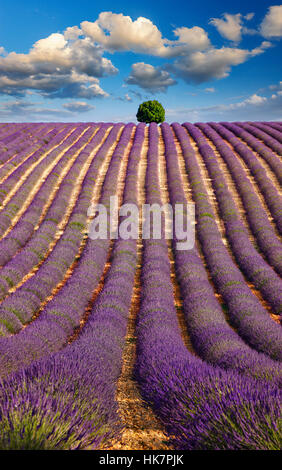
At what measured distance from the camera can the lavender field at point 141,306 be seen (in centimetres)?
273

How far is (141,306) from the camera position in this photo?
6992 millimetres

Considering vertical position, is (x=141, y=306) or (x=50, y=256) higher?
(x=50, y=256)

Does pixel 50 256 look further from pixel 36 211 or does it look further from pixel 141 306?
pixel 36 211

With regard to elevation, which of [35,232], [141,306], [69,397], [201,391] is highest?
[69,397]

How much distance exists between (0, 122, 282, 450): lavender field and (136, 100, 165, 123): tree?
20459 mm

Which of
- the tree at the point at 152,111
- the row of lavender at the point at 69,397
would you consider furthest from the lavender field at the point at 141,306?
the tree at the point at 152,111

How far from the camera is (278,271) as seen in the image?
9.72 metres

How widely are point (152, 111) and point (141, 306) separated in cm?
3851

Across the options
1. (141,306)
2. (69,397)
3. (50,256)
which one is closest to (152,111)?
(50,256)

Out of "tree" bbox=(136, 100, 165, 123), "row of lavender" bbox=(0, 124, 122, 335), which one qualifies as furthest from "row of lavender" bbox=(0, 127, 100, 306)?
"tree" bbox=(136, 100, 165, 123)

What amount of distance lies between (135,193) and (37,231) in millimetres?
5690

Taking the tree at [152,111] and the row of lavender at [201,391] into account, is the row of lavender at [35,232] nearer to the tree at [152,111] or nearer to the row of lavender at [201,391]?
the row of lavender at [201,391]

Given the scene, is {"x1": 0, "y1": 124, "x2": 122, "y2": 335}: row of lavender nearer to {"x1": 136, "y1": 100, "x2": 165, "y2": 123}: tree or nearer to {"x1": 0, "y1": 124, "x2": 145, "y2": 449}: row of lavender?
{"x1": 0, "y1": 124, "x2": 145, "y2": 449}: row of lavender

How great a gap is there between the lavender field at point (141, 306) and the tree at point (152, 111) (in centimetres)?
2046
